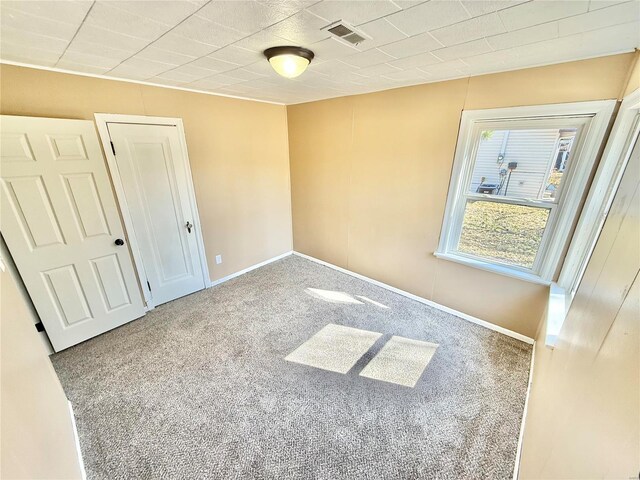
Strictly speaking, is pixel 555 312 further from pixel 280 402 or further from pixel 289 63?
pixel 289 63

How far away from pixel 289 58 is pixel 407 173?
5.62 feet

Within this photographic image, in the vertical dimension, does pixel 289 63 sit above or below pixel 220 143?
above

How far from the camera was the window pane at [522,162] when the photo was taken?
6.44 ft

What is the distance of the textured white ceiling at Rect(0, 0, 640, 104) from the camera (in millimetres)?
1135

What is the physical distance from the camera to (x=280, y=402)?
180 cm

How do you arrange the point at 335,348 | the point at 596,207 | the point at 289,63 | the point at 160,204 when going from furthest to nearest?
the point at 160,204
the point at 335,348
the point at 596,207
the point at 289,63

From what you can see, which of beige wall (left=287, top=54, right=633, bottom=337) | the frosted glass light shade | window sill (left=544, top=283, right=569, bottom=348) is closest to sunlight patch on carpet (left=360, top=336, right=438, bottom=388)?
beige wall (left=287, top=54, right=633, bottom=337)

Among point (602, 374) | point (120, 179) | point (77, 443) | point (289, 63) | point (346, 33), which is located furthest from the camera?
point (120, 179)

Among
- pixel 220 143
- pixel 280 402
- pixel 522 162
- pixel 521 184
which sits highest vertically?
pixel 220 143

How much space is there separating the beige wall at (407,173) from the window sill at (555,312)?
5.5 inches

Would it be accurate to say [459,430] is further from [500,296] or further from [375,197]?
[375,197]

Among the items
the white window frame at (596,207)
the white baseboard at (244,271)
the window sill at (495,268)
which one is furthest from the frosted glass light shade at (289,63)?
the white baseboard at (244,271)

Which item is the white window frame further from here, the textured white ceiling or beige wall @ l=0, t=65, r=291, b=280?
beige wall @ l=0, t=65, r=291, b=280

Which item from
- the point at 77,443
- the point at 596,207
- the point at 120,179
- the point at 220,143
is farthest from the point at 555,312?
the point at 120,179
